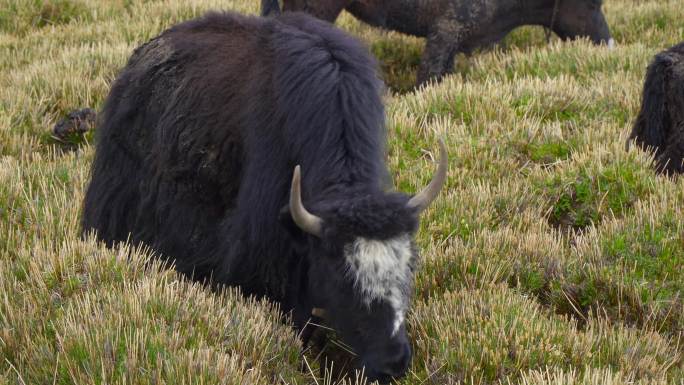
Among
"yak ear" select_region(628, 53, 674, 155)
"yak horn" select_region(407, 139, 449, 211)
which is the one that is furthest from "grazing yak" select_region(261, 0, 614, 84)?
"yak horn" select_region(407, 139, 449, 211)

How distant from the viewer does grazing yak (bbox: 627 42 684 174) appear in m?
6.85

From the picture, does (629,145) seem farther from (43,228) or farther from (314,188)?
(43,228)

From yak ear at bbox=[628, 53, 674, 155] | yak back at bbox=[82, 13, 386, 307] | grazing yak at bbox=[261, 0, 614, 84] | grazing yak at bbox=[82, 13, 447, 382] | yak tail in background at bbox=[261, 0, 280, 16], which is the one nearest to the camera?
grazing yak at bbox=[82, 13, 447, 382]

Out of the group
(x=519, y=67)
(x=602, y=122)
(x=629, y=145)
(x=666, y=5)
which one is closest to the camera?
(x=629, y=145)

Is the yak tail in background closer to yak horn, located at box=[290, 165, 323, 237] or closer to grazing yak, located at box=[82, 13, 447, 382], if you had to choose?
grazing yak, located at box=[82, 13, 447, 382]

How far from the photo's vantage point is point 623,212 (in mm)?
5996

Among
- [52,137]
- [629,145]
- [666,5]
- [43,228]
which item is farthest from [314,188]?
[666,5]

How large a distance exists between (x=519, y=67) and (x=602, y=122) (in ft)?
6.63

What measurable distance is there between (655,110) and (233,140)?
3.83 m

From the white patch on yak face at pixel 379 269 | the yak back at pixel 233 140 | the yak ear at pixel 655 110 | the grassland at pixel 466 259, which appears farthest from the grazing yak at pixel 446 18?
the white patch on yak face at pixel 379 269

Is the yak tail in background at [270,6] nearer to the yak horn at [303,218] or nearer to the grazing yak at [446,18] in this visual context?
the grazing yak at [446,18]

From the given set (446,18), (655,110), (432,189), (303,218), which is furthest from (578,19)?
(303,218)

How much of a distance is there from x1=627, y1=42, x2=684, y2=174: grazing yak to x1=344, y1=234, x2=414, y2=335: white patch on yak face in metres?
3.58

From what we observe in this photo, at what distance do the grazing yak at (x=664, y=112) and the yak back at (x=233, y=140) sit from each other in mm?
3072
